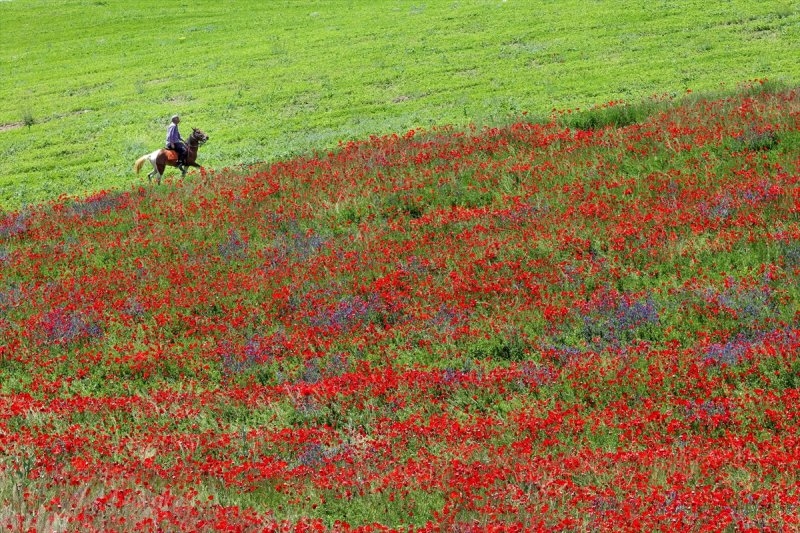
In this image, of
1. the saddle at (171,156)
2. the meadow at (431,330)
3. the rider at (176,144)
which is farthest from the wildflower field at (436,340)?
the rider at (176,144)

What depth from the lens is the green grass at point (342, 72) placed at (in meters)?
30.4

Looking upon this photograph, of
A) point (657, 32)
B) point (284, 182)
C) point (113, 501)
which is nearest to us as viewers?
point (113, 501)

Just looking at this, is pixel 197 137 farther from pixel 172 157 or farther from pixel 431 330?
pixel 431 330

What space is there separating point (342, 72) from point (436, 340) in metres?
30.7

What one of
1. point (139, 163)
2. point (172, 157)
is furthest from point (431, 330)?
point (139, 163)

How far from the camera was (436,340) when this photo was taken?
12.7 m

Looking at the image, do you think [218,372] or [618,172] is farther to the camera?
[618,172]

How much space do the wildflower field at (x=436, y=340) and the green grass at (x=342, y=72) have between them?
5335 mm

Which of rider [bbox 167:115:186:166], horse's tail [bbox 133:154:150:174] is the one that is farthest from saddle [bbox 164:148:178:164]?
horse's tail [bbox 133:154:150:174]

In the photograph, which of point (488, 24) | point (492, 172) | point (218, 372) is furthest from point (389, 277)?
point (488, 24)

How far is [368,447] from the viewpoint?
9742mm

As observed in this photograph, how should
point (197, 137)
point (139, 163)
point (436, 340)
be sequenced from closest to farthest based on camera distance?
point (436, 340), point (197, 137), point (139, 163)

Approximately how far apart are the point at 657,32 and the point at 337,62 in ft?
50.1

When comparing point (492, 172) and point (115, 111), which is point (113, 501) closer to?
point (492, 172)
